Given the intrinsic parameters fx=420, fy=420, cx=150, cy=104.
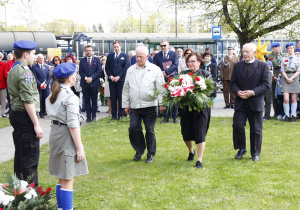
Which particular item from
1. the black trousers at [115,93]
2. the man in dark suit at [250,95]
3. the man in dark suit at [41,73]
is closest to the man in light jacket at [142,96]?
the man in dark suit at [250,95]

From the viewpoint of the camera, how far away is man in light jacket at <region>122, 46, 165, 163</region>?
7670mm

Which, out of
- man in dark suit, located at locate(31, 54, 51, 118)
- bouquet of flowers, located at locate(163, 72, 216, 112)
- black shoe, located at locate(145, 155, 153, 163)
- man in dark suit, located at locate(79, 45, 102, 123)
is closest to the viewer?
bouquet of flowers, located at locate(163, 72, 216, 112)

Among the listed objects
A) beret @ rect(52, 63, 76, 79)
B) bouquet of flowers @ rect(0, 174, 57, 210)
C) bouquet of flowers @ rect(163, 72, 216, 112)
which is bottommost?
bouquet of flowers @ rect(0, 174, 57, 210)

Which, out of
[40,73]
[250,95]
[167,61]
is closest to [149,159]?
[250,95]

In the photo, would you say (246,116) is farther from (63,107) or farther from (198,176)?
(63,107)

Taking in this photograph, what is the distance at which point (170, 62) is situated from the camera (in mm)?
12109

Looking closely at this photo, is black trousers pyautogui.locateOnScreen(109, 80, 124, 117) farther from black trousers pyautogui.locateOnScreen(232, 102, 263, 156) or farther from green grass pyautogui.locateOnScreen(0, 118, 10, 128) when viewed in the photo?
black trousers pyautogui.locateOnScreen(232, 102, 263, 156)

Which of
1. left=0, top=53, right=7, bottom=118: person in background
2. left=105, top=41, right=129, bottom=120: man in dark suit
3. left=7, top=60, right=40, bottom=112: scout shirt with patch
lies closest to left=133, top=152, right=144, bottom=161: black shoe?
left=7, top=60, right=40, bottom=112: scout shirt with patch

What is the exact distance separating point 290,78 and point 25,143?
897cm

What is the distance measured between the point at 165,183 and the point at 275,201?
167 centimetres

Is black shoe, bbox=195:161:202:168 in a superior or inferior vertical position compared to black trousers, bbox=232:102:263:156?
inferior

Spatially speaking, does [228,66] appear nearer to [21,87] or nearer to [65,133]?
[21,87]

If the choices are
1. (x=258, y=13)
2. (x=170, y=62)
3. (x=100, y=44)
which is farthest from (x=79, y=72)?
(x=100, y=44)

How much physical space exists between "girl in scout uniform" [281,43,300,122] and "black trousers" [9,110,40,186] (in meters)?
8.81
